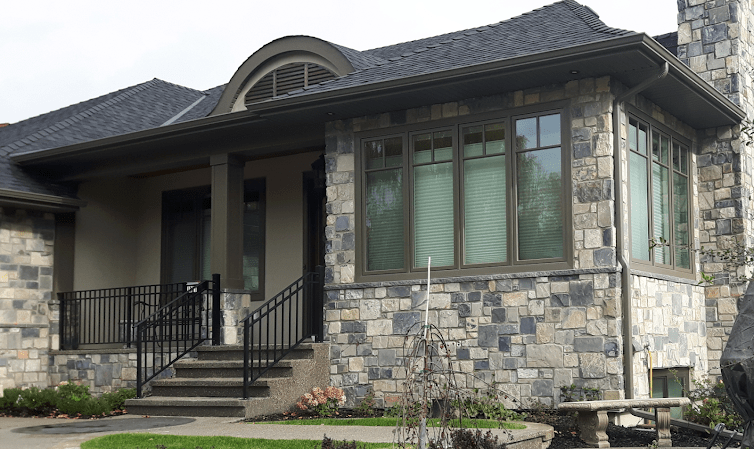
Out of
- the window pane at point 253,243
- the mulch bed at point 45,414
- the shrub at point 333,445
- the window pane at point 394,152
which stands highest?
A: the window pane at point 394,152

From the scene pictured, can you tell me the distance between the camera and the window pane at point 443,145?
9.90 metres

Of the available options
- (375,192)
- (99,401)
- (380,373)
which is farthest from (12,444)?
(375,192)

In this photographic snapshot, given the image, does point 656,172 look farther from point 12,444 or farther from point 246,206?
point 12,444

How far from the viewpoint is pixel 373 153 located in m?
10.4

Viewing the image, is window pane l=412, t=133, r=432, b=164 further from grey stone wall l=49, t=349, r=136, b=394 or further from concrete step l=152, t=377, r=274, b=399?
grey stone wall l=49, t=349, r=136, b=394

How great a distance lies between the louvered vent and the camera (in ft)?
40.5

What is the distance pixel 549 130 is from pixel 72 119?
935 cm

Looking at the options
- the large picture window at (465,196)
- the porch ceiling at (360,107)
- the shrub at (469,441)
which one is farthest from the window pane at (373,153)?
the shrub at (469,441)

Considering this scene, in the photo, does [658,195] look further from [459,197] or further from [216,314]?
[216,314]

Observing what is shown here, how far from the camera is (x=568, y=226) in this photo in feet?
29.8

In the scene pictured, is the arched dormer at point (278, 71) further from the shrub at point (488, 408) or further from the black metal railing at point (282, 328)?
the shrub at point (488, 408)

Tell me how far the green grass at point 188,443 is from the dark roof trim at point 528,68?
404 cm

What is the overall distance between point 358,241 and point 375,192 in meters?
0.61

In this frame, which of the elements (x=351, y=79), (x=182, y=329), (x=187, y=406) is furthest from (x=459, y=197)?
(x=182, y=329)
